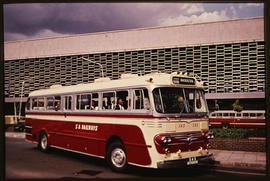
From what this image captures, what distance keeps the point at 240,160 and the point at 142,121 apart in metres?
5.09

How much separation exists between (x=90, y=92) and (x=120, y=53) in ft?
80.4

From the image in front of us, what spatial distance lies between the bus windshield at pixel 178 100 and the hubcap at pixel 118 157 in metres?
2.07

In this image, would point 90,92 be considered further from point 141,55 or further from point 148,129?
point 141,55

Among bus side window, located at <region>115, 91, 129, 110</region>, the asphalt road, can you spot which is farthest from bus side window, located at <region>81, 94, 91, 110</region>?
the asphalt road

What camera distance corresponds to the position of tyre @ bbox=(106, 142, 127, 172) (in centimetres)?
877

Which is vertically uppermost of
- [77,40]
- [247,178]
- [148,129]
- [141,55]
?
[77,40]

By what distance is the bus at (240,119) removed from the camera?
89.3 feet

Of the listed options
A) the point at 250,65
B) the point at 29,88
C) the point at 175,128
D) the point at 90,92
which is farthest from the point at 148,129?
the point at 29,88

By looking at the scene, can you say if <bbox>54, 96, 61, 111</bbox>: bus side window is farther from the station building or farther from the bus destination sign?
the station building

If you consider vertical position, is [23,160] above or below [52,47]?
below

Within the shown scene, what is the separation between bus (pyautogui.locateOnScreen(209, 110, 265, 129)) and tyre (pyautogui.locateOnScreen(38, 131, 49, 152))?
63.4ft

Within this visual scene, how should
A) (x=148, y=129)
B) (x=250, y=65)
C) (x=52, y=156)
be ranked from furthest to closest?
1. (x=250, y=65)
2. (x=52, y=156)
3. (x=148, y=129)

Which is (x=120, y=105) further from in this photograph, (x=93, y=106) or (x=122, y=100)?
(x=93, y=106)

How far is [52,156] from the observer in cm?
1210
